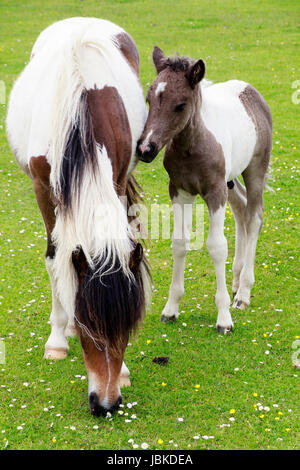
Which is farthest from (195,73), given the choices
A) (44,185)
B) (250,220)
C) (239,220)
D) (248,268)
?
(248,268)

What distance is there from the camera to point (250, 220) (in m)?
6.55

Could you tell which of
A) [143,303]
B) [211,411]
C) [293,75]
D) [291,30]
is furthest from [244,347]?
[291,30]

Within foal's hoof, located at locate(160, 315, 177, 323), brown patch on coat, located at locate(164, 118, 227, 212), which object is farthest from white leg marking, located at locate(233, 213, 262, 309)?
brown patch on coat, located at locate(164, 118, 227, 212)

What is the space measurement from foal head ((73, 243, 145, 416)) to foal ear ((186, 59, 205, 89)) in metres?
1.76

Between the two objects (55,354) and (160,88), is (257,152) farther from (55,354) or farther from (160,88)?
(55,354)

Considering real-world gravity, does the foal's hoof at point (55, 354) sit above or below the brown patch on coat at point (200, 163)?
below

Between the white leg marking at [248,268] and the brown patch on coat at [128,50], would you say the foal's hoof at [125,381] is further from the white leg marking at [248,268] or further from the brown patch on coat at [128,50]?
the brown patch on coat at [128,50]

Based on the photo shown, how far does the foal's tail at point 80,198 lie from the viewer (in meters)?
3.94

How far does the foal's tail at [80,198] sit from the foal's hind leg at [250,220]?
2.53m

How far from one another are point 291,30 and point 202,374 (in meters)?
17.6

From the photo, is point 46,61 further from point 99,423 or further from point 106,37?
point 99,423

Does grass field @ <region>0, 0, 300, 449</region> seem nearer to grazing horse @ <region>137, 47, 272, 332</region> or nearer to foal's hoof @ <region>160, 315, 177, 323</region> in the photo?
foal's hoof @ <region>160, 315, 177, 323</region>

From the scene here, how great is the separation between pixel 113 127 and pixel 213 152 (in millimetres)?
1252

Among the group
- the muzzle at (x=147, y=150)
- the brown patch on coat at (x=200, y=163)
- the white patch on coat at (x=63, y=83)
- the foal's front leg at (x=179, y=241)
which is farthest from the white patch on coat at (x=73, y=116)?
the foal's front leg at (x=179, y=241)
